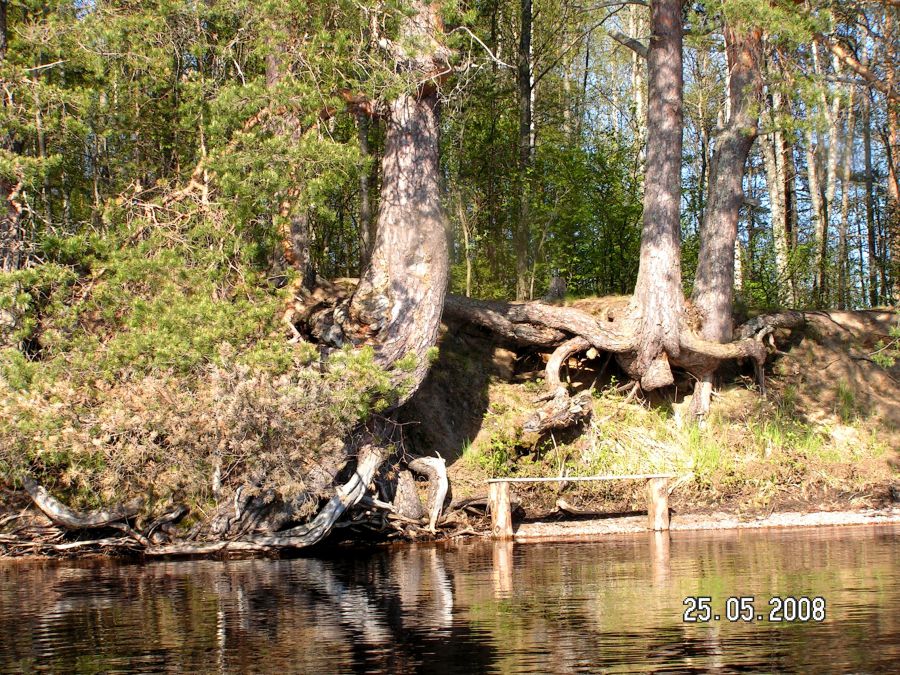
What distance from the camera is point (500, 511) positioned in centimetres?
1581

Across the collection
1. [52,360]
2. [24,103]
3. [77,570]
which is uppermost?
[24,103]

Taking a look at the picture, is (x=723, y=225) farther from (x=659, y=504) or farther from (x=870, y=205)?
(x=870, y=205)

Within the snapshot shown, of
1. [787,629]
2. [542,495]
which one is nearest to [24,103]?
[542,495]

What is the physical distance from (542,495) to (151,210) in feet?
25.8

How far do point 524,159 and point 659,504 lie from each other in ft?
31.8

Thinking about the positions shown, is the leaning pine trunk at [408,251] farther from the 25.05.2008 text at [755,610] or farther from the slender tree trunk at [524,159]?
the 25.05.2008 text at [755,610]

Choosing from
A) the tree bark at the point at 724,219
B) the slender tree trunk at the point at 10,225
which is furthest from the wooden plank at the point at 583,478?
the slender tree trunk at the point at 10,225

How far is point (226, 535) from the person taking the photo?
14.4 m

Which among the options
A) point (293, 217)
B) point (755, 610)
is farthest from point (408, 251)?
point (755, 610)

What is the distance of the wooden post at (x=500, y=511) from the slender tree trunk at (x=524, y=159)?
7.60 metres

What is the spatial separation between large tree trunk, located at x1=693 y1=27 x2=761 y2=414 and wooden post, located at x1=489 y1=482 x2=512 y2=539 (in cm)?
509

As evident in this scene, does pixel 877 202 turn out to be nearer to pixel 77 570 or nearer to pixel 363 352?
pixel 363 352

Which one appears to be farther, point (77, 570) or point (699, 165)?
point (699, 165)

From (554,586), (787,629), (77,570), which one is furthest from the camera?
(77,570)
